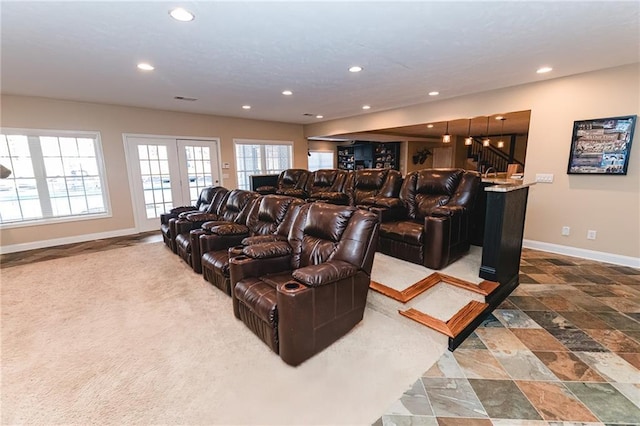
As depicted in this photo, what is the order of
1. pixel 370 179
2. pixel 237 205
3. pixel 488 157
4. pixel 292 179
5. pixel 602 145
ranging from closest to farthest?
pixel 602 145 < pixel 237 205 < pixel 370 179 < pixel 292 179 < pixel 488 157

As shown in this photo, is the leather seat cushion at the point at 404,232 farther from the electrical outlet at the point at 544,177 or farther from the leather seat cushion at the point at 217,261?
the electrical outlet at the point at 544,177

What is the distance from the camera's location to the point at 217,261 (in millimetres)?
2957

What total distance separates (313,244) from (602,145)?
4.04m

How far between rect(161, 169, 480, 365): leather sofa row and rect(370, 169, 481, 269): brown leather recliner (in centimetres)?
1

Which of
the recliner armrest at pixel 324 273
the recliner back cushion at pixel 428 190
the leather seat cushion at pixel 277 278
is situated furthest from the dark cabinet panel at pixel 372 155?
the recliner armrest at pixel 324 273

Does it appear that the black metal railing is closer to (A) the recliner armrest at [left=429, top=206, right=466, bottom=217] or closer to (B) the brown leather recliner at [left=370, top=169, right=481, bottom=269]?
(B) the brown leather recliner at [left=370, top=169, right=481, bottom=269]

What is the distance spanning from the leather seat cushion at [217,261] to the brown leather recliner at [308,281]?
1.56 ft

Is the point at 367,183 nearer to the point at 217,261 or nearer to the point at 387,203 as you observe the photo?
the point at 387,203

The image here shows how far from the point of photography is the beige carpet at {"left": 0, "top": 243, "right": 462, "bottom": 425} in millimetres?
1622

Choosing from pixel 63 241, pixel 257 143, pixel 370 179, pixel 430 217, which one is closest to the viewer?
pixel 430 217

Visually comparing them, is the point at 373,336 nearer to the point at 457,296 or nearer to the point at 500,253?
the point at 457,296

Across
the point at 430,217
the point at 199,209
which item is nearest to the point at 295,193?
the point at 199,209

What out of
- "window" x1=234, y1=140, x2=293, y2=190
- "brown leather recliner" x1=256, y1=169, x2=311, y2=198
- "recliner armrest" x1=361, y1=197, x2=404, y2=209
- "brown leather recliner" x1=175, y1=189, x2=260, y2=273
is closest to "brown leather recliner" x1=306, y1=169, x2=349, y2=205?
"brown leather recliner" x1=256, y1=169, x2=311, y2=198

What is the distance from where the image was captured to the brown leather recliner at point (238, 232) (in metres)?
2.92
